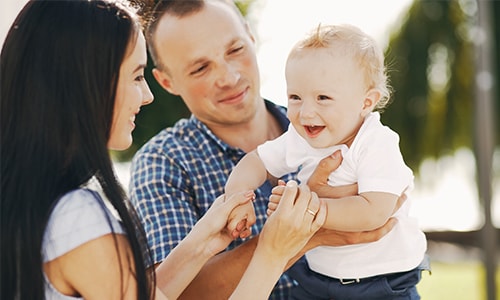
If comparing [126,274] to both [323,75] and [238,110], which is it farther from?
[238,110]

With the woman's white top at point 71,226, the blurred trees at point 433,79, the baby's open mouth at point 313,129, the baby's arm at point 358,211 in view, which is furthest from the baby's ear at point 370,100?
the blurred trees at point 433,79

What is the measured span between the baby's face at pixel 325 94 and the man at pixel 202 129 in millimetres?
368

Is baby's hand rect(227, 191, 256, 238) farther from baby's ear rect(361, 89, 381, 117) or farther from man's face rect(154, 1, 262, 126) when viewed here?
man's face rect(154, 1, 262, 126)

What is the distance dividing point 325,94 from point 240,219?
0.37 m

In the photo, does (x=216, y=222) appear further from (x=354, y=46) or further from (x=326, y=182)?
(x=354, y=46)

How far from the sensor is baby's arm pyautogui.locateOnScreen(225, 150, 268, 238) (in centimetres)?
223

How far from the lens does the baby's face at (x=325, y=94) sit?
2254 mm

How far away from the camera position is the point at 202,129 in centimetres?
283

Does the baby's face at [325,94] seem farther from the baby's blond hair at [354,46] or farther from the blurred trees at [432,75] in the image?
the blurred trees at [432,75]

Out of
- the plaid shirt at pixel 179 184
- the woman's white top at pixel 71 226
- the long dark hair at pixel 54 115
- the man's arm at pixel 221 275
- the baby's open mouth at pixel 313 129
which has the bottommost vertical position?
the man's arm at pixel 221 275

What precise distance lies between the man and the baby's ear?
46 centimetres

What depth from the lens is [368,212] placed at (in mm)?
2197

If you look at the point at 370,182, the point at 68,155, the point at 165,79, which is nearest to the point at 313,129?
the point at 370,182

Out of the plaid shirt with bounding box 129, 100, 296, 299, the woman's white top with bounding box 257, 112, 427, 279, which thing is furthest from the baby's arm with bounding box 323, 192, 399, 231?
the plaid shirt with bounding box 129, 100, 296, 299
